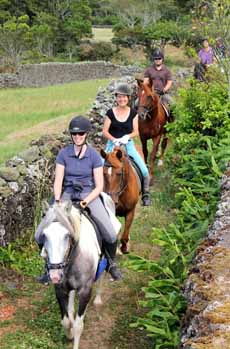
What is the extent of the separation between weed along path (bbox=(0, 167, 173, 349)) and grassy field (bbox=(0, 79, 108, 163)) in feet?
19.3

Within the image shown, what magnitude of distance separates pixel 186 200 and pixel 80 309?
282cm

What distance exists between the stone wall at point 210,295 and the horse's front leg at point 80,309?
49.2 inches

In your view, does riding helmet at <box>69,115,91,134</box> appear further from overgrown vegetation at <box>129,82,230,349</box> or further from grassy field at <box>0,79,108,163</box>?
grassy field at <box>0,79,108,163</box>

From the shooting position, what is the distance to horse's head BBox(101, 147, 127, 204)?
287 inches

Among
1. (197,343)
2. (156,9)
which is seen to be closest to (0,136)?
(197,343)

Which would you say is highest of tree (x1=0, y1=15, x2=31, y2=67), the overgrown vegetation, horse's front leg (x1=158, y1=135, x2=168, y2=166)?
the overgrown vegetation

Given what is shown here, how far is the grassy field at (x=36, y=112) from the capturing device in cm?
1689

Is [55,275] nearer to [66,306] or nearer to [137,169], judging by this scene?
[66,306]

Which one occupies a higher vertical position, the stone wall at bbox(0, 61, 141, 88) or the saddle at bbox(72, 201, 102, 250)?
the saddle at bbox(72, 201, 102, 250)

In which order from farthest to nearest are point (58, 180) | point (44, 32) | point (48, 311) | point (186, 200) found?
point (44, 32)
point (186, 200)
point (48, 311)
point (58, 180)

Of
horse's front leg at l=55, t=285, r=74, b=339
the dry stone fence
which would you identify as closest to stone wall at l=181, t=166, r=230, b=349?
the dry stone fence

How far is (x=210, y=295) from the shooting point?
4090 mm

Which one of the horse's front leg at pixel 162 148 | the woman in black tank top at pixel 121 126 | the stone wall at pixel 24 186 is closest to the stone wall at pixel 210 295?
the woman in black tank top at pixel 121 126

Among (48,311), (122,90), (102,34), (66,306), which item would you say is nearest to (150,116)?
(122,90)
